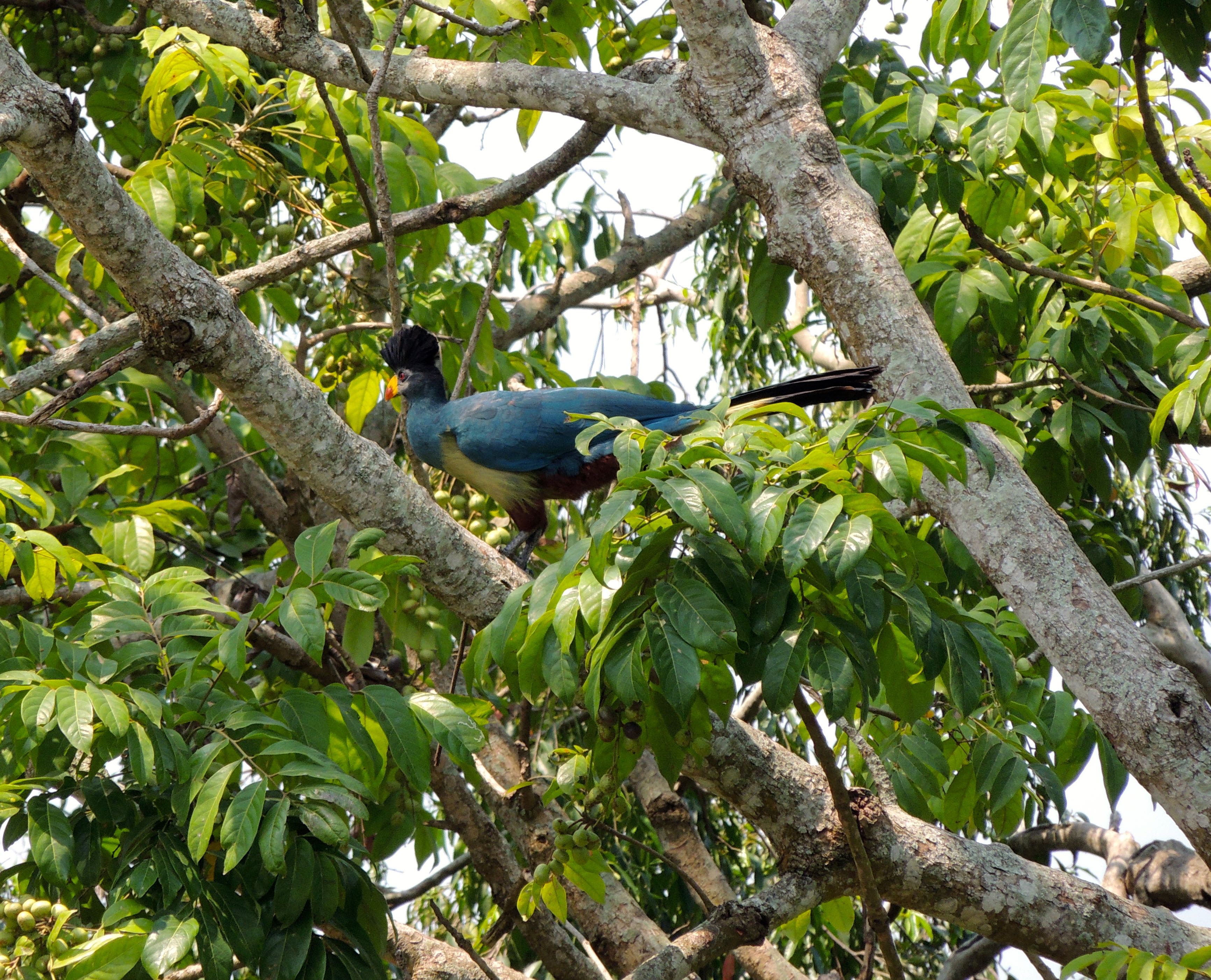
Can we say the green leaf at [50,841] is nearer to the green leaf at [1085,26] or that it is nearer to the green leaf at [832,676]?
the green leaf at [832,676]

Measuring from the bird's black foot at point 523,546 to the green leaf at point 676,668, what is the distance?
80.7 inches

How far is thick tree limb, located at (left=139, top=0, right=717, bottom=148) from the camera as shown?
2.72m

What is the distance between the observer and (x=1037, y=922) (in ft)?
7.79

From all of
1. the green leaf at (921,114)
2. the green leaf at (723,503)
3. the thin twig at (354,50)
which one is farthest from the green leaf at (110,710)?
the green leaf at (921,114)

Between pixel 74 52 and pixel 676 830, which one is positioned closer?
pixel 676 830

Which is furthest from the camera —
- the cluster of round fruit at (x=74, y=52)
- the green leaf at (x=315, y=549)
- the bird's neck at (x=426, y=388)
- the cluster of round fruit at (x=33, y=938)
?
the cluster of round fruit at (x=74, y=52)

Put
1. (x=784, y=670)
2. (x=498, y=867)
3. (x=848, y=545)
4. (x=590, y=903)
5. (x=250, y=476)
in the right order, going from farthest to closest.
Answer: (x=250, y=476), (x=498, y=867), (x=590, y=903), (x=784, y=670), (x=848, y=545)

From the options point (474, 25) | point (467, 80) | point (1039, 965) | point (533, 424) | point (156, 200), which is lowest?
point (1039, 965)

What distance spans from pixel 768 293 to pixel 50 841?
267 centimetres

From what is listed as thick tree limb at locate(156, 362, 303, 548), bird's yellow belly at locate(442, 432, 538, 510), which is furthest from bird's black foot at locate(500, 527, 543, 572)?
thick tree limb at locate(156, 362, 303, 548)

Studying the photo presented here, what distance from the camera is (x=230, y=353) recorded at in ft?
6.95

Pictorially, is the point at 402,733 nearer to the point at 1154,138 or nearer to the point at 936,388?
the point at 936,388

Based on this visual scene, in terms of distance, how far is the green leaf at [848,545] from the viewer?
5.02 ft

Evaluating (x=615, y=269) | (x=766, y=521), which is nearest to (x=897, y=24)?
(x=615, y=269)
